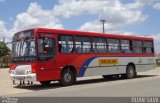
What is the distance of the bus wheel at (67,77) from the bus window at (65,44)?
107 cm

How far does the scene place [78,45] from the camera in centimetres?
2105

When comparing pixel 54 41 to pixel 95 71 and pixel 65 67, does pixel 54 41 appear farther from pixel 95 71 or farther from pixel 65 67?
pixel 95 71

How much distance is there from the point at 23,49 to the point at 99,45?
A: 5.21m

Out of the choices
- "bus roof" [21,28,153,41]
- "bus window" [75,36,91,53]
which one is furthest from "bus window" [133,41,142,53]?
"bus window" [75,36,91,53]

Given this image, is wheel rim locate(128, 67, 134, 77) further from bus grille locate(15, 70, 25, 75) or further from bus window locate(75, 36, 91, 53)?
bus grille locate(15, 70, 25, 75)

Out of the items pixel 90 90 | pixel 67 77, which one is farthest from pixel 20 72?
pixel 90 90

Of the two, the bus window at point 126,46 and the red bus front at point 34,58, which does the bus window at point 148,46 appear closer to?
the bus window at point 126,46

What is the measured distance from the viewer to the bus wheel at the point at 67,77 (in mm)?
19992

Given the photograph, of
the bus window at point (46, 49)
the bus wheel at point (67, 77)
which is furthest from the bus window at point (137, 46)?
the bus window at point (46, 49)

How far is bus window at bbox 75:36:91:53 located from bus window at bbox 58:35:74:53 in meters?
0.49

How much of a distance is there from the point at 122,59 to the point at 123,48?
0.74 meters

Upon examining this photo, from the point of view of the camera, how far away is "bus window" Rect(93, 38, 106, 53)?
22.2m

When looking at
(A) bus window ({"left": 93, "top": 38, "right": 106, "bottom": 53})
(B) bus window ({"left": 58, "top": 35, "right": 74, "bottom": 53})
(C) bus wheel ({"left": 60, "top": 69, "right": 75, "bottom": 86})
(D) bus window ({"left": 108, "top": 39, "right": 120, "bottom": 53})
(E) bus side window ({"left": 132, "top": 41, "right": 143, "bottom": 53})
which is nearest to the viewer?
(B) bus window ({"left": 58, "top": 35, "right": 74, "bottom": 53})

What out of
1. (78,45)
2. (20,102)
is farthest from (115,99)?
(78,45)
